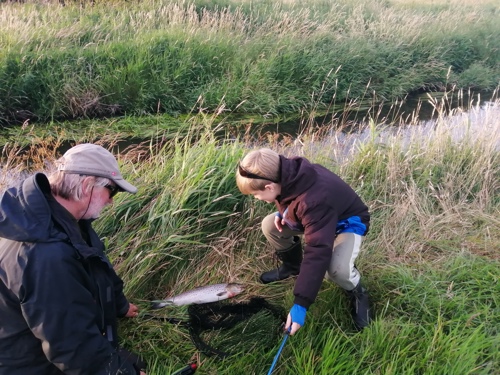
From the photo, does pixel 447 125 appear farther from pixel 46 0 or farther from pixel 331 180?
pixel 46 0

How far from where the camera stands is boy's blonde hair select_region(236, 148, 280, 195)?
252 cm

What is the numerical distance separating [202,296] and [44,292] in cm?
126

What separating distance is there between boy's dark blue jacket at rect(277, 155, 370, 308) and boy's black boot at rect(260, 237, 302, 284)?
0.51 metres

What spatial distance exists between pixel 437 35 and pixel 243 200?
9.68 meters

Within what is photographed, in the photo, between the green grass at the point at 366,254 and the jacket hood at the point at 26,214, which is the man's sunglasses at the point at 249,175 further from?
the jacket hood at the point at 26,214

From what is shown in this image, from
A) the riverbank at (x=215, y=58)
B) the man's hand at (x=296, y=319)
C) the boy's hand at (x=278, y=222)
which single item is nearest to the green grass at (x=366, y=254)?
the man's hand at (x=296, y=319)

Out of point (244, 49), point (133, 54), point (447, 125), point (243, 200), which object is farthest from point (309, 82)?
point (243, 200)

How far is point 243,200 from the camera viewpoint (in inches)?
140

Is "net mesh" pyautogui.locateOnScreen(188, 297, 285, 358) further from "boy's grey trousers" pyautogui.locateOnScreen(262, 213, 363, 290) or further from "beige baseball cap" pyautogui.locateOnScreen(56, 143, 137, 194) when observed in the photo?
"beige baseball cap" pyautogui.locateOnScreen(56, 143, 137, 194)

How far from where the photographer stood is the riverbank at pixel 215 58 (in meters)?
7.09

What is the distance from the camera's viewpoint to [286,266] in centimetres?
316

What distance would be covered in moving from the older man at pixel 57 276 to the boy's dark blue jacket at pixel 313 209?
0.94 metres

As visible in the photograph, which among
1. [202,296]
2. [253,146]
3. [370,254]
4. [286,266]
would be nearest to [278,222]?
[286,266]

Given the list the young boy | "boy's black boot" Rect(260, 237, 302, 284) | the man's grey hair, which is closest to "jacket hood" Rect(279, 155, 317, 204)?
the young boy
